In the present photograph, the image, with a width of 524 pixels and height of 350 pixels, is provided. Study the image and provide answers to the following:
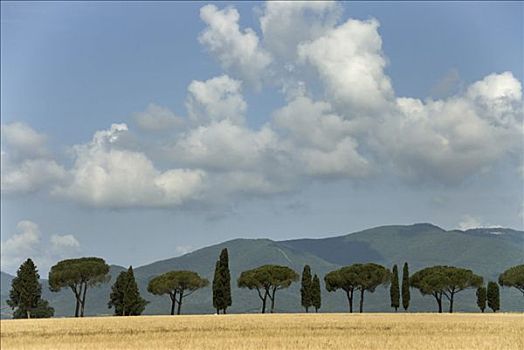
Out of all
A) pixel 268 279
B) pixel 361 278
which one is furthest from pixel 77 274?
pixel 361 278

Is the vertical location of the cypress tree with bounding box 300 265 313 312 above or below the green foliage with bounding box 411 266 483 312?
below

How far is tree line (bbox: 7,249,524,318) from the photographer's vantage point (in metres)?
135

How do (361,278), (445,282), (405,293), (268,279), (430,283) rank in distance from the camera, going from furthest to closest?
(361,278)
(430,283)
(445,282)
(268,279)
(405,293)

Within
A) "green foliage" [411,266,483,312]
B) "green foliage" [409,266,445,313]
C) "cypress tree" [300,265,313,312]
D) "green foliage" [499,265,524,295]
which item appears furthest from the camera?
"green foliage" [499,265,524,295]

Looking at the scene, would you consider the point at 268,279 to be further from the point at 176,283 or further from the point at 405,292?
the point at 405,292

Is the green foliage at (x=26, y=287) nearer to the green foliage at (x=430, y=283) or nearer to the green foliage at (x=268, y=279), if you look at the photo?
the green foliage at (x=268, y=279)

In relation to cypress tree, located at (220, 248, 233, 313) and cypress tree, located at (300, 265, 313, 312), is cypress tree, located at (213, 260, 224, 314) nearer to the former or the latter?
cypress tree, located at (220, 248, 233, 313)

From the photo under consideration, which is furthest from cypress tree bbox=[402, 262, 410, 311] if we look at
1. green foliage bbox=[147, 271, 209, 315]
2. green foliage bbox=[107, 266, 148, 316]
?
green foliage bbox=[107, 266, 148, 316]

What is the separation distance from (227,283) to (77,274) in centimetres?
2952

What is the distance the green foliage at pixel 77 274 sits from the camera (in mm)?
142000

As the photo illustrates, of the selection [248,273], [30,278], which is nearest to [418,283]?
[248,273]

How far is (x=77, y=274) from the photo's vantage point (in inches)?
5610

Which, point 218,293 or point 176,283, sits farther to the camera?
point 176,283

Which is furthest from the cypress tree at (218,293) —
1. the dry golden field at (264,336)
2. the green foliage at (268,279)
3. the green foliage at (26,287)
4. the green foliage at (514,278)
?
the green foliage at (514,278)
